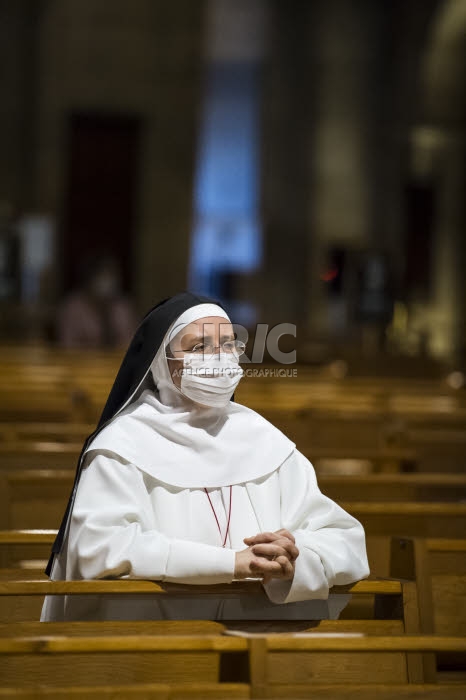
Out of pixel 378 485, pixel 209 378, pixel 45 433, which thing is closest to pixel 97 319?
pixel 45 433

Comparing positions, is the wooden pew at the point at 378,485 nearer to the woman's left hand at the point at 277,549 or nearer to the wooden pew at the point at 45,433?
the wooden pew at the point at 45,433

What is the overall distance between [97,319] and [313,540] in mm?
10021

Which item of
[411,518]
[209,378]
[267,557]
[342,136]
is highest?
[342,136]

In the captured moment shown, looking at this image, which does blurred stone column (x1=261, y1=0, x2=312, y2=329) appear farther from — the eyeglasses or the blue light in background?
the eyeglasses

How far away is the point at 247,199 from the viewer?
1848cm

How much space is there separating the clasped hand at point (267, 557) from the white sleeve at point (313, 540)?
0.04 m

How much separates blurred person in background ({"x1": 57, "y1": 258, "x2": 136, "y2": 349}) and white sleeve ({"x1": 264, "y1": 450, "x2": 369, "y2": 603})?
370 inches

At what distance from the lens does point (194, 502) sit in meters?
2.83

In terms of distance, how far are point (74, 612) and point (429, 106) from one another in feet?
47.5

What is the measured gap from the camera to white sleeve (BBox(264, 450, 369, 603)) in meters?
2.63

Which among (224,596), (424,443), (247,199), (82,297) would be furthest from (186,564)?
(247,199)

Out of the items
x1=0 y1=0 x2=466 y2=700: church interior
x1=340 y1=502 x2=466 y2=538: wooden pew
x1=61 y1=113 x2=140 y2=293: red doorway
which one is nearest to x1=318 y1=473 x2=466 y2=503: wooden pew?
x1=340 y1=502 x2=466 y2=538: wooden pew

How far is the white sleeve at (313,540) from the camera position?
2633mm

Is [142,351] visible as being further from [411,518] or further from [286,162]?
[286,162]
